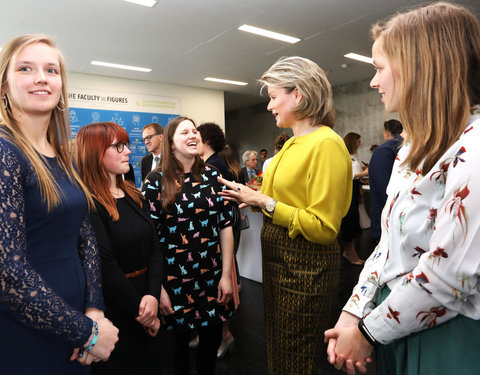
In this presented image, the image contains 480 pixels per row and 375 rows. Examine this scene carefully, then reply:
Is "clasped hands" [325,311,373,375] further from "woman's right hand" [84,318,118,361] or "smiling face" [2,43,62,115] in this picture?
"smiling face" [2,43,62,115]

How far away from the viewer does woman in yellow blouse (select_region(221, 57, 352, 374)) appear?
141cm

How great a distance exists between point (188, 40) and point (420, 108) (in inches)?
228

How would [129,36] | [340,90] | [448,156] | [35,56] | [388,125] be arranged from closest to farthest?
1. [448,156]
2. [35,56]
3. [388,125]
4. [129,36]
5. [340,90]

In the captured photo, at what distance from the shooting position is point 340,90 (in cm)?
A: 1010

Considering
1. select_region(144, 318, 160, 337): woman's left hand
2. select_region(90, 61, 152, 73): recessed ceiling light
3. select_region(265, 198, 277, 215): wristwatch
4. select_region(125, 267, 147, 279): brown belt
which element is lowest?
select_region(144, 318, 160, 337): woman's left hand

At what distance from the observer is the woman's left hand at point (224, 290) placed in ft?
6.19

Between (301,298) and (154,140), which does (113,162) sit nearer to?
(301,298)

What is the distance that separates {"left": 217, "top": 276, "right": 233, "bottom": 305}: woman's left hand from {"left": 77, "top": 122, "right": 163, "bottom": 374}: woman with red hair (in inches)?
15.5

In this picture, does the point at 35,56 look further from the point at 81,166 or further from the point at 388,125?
the point at 388,125

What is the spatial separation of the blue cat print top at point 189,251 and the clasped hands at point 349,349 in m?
1.03

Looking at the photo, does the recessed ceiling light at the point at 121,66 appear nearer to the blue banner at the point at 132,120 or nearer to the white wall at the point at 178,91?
the white wall at the point at 178,91

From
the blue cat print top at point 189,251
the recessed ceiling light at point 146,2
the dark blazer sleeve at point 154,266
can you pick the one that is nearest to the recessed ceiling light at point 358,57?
the recessed ceiling light at point 146,2

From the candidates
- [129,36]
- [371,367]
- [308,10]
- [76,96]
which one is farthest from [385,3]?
[76,96]

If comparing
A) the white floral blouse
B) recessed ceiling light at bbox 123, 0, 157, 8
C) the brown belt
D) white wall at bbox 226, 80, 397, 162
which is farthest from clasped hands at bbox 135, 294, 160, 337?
white wall at bbox 226, 80, 397, 162
